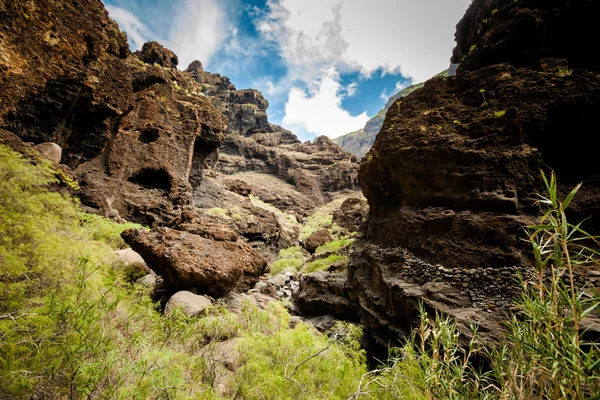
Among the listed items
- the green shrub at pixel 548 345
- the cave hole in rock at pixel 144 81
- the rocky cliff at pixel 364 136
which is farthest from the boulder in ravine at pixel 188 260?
the rocky cliff at pixel 364 136

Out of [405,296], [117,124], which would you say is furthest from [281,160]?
[405,296]

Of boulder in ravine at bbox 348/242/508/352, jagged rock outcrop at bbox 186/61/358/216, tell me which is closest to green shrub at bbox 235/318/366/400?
boulder in ravine at bbox 348/242/508/352

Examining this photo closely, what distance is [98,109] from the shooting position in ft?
32.8

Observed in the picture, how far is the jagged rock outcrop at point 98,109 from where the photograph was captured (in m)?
7.50

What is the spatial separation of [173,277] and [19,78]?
7.72 metres

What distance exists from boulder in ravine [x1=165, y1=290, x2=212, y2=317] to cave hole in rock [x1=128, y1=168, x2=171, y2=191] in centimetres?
900

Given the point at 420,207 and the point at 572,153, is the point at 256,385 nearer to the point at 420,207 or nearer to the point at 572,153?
the point at 420,207

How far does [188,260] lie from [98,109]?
8.41 m

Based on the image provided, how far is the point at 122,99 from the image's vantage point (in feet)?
35.8

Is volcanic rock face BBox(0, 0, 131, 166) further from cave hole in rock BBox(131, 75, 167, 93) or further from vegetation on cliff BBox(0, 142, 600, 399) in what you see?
vegetation on cliff BBox(0, 142, 600, 399)

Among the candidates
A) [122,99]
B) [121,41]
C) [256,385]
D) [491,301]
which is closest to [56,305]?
[256,385]

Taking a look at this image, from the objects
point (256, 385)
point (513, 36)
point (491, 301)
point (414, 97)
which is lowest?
point (491, 301)

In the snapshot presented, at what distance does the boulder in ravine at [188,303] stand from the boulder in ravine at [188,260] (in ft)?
1.55

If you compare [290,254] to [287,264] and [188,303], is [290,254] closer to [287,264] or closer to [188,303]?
[287,264]
